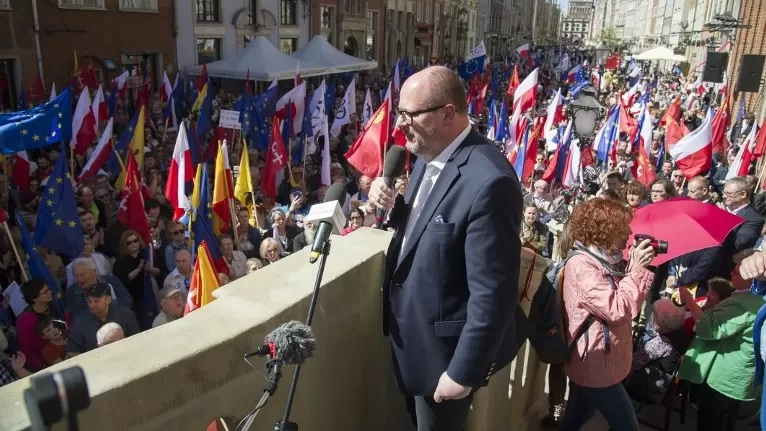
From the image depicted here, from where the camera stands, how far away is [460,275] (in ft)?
6.59

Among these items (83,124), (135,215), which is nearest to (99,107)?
(83,124)

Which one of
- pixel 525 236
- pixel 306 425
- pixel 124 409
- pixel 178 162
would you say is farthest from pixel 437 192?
pixel 178 162

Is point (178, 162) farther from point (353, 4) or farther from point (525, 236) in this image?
point (353, 4)

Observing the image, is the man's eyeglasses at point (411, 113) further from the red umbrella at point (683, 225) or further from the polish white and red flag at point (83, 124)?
the polish white and red flag at point (83, 124)

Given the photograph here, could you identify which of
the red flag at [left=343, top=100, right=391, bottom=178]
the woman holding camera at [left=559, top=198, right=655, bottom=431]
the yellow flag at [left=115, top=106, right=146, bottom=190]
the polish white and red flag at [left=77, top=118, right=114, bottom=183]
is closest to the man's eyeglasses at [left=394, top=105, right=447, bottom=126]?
the woman holding camera at [left=559, top=198, right=655, bottom=431]

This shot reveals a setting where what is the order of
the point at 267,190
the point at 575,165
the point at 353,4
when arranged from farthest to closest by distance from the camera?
the point at 353,4
the point at 575,165
the point at 267,190

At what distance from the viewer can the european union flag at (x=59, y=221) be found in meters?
5.79

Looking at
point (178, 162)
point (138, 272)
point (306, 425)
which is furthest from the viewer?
point (178, 162)

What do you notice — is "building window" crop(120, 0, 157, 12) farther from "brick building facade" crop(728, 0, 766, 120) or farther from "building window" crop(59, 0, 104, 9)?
"brick building facade" crop(728, 0, 766, 120)

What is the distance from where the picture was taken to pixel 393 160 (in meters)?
2.42

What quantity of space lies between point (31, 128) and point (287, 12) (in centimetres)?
2205

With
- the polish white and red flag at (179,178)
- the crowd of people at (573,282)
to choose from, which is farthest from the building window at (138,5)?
the polish white and red flag at (179,178)

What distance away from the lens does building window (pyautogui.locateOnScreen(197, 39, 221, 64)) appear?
73.8 feet

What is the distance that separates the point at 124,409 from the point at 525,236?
16.4ft
